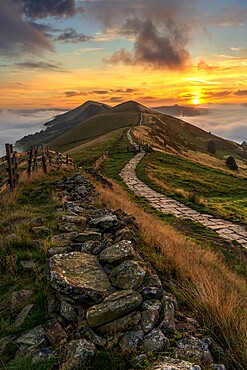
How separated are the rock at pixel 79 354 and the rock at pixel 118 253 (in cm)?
162

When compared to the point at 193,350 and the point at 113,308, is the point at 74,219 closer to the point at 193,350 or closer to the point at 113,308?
the point at 113,308

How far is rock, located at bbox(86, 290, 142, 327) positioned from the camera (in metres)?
3.38

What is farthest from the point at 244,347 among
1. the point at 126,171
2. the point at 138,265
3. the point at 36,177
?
the point at 126,171

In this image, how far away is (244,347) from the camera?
10.2 ft

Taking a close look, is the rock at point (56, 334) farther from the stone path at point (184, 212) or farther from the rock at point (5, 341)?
the stone path at point (184, 212)

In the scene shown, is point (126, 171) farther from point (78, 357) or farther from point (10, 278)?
point (78, 357)

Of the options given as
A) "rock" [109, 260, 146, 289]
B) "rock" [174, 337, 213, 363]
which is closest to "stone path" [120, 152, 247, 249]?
"rock" [109, 260, 146, 289]

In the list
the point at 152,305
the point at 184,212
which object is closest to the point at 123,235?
the point at 152,305

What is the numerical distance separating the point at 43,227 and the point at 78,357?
390 centimetres

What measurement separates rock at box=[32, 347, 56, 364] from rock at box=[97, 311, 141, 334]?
0.57m

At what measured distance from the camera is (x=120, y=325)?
10.9 ft

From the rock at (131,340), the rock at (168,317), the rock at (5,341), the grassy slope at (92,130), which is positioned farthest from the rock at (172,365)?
the grassy slope at (92,130)

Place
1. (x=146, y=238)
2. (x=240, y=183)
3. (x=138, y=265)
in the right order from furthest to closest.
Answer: (x=240, y=183)
(x=146, y=238)
(x=138, y=265)

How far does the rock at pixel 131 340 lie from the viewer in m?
3.06
